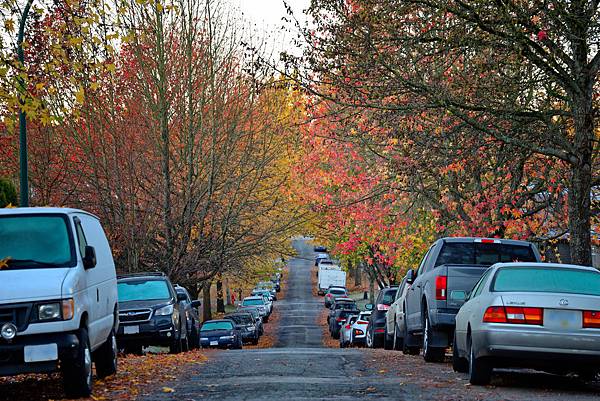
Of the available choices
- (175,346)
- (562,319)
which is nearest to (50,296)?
(562,319)

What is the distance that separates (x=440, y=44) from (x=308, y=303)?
225ft

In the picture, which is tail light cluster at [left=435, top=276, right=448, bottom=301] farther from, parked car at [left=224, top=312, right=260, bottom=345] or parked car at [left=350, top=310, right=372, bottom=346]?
parked car at [left=224, top=312, right=260, bottom=345]

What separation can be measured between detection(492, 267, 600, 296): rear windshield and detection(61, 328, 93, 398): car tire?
4957mm

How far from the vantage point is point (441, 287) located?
53.2ft

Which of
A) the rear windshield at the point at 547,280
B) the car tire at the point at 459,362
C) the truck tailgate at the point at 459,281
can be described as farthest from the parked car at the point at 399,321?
the rear windshield at the point at 547,280

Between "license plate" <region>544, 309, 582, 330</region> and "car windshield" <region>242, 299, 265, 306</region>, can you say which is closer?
"license plate" <region>544, 309, 582, 330</region>

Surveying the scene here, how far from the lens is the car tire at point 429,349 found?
16531mm

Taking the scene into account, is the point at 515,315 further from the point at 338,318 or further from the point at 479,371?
the point at 338,318

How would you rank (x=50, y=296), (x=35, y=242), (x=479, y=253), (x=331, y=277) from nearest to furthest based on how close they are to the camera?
(x=50, y=296) < (x=35, y=242) < (x=479, y=253) < (x=331, y=277)

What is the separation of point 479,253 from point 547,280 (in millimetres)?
4821

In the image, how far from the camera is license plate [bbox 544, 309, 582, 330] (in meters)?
11.5

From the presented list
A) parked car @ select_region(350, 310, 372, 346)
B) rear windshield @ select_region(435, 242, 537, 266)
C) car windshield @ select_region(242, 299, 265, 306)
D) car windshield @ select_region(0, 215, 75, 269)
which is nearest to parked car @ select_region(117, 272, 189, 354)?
rear windshield @ select_region(435, 242, 537, 266)

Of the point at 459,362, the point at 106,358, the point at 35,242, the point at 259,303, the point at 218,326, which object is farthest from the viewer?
the point at 259,303

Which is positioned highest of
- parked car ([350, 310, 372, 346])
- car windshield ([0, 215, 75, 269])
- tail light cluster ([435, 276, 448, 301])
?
car windshield ([0, 215, 75, 269])
